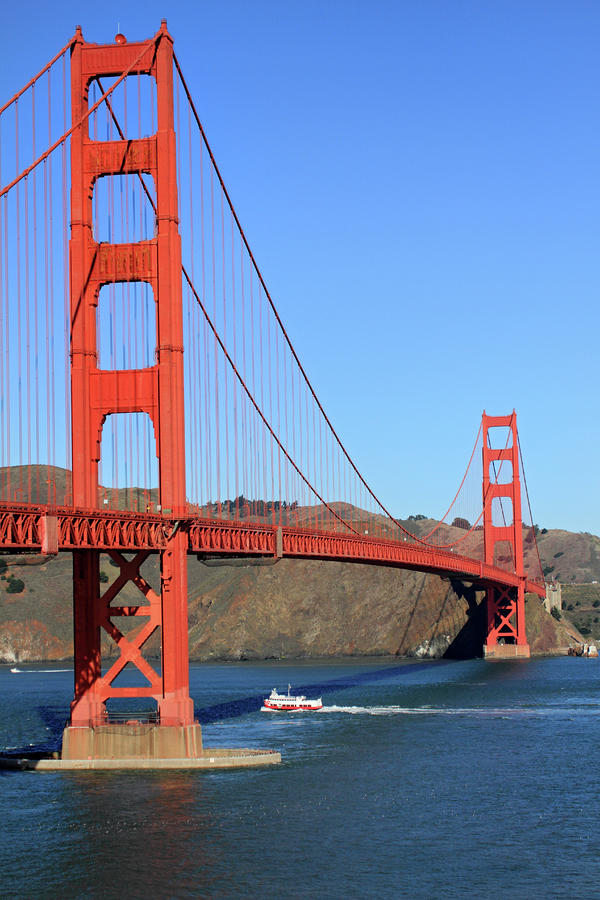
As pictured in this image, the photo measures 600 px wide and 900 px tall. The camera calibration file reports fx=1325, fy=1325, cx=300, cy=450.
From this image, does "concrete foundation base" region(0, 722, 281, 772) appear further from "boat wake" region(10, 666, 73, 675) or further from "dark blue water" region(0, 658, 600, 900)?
"boat wake" region(10, 666, 73, 675)

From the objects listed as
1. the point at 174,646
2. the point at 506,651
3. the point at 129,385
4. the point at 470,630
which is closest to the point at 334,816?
the point at 174,646

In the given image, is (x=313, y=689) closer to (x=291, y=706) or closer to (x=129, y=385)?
(x=291, y=706)

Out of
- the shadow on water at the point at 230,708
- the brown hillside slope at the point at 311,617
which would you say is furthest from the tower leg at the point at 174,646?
the brown hillside slope at the point at 311,617

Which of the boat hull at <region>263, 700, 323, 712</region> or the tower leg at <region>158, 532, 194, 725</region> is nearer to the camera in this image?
the tower leg at <region>158, 532, 194, 725</region>

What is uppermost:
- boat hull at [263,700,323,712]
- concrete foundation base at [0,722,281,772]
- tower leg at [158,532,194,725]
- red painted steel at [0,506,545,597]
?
red painted steel at [0,506,545,597]

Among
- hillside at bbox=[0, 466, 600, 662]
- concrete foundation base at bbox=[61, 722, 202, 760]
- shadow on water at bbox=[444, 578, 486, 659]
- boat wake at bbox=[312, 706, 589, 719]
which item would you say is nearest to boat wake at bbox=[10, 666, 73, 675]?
hillside at bbox=[0, 466, 600, 662]

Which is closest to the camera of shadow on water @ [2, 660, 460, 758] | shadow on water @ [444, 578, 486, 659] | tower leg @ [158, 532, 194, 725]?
tower leg @ [158, 532, 194, 725]

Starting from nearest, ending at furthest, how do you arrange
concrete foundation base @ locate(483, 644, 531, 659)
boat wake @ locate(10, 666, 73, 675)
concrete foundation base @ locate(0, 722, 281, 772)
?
concrete foundation base @ locate(0, 722, 281, 772), boat wake @ locate(10, 666, 73, 675), concrete foundation base @ locate(483, 644, 531, 659)

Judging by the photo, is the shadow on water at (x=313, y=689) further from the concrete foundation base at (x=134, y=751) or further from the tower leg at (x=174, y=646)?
the tower leg at (x=174, y=646)
